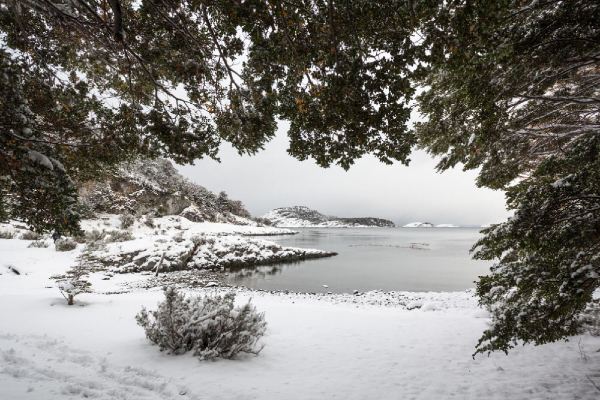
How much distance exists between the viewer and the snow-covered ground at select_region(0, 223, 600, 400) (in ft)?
13.6

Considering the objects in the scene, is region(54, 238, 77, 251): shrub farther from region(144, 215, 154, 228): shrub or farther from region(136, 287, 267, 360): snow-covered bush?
region(136, 287, 267, 360): snow-covered bush

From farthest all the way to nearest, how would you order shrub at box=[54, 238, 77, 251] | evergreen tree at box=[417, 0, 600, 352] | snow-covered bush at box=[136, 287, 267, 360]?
1. shrub at box=[54, 238, 77, 251]
2. snow-covered bush at box=[136, 287, 267, 360]
3. evergreen tree at box=[417, 0, 600, 352]

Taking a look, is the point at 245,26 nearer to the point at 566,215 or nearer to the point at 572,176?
the point at 572,176

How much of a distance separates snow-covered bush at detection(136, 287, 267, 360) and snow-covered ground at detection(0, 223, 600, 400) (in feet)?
0.67

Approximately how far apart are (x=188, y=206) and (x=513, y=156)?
5144cm

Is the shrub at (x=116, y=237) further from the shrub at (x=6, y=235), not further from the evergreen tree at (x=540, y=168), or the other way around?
the evergreen tree at (x=540, y=168)

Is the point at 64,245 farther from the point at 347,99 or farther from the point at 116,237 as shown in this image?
the point at 347,99

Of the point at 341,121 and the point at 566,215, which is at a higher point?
the point at 341,121

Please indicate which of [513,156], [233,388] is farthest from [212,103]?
[513,156]

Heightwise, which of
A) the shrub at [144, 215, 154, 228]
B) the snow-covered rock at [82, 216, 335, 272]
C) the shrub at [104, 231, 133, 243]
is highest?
the shrub at [144, 215, 154, 228]

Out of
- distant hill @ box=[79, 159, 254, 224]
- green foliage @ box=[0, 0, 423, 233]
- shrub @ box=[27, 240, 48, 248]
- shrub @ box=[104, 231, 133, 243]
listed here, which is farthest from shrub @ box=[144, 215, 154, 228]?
green foliage @ box=[0, 0, 423, 233]

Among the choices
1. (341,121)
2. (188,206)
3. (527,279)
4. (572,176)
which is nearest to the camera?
(572,176)

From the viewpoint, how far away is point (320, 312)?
9633 millimetres

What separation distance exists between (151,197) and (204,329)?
139ft
